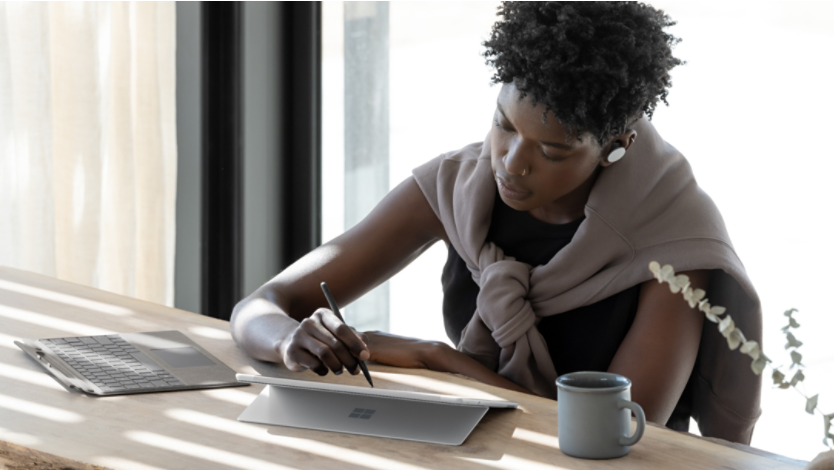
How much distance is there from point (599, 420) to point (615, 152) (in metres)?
0.56

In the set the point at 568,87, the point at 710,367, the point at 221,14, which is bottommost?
the point at 710,367

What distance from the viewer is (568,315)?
1.50 metres

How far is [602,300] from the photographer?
1471mm

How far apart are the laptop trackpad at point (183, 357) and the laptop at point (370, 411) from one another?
0.19 m

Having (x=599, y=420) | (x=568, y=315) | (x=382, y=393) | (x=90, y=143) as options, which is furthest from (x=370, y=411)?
(x=90, y=143)

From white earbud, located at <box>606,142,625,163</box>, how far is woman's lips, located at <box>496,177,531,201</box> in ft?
0.52

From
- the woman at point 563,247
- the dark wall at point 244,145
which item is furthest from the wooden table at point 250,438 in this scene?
the dark wall at point 244,145

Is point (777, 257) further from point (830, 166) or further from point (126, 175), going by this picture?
point (126, 175)

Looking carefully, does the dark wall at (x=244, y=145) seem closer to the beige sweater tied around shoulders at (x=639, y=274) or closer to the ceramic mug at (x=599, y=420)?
the beige sweater tied around shoulders at (x=639, y=274)

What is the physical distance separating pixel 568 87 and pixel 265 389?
1.96 feet

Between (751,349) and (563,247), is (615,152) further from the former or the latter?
(751,349)

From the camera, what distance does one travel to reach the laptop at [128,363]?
1.17 meters

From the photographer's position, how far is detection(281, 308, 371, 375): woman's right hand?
1.19m

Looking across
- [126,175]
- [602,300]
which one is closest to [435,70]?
[126,175]
